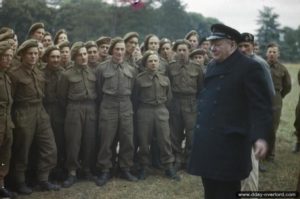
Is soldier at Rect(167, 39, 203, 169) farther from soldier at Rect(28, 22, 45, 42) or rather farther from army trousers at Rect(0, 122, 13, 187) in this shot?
army trousers at Rect(0, 122, 13, 187)

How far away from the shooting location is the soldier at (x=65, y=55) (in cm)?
680

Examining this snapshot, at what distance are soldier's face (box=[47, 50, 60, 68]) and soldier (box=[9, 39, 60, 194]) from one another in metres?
0.34

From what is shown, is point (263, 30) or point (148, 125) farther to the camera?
point (263, 30)

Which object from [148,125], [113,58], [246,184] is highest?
[113,58]

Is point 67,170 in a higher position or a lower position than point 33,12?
lower

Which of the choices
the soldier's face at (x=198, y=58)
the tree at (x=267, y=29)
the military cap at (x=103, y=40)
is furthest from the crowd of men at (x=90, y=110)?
the tree at (x=267, y=29)

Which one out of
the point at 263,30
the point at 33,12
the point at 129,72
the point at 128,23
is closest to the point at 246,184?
the point at 129,72

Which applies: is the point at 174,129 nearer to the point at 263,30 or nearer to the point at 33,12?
the point at 33,12

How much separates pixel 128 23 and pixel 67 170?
2304 centimetres

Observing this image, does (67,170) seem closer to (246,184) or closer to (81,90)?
(81,90)

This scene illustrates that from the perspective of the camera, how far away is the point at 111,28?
97.9 feet

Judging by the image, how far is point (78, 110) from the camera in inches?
250

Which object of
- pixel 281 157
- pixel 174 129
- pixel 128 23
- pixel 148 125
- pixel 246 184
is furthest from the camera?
pixel 128 23

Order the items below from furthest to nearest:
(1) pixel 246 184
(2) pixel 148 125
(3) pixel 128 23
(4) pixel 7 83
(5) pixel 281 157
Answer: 1. (3) pixel 128 23
2. (5) pixel 281 157
3. (2) pixel 148 125
4. (4) pixel 7 83
5. (1) pixel 246 184
